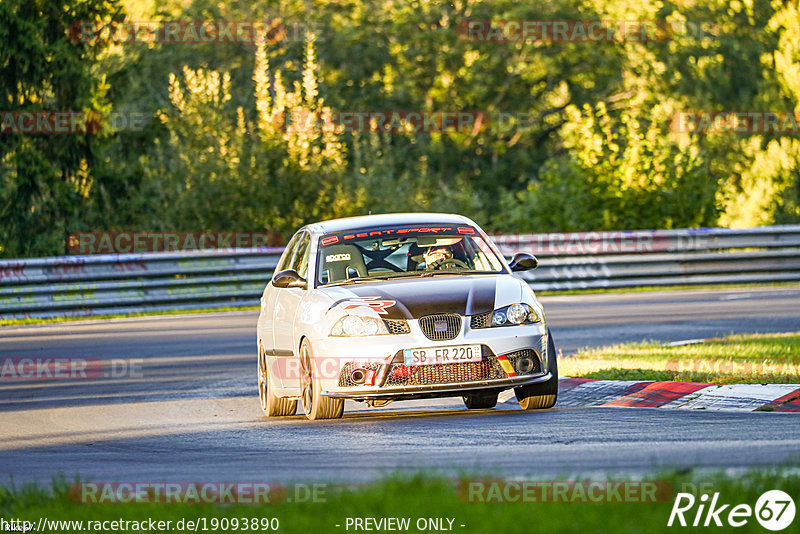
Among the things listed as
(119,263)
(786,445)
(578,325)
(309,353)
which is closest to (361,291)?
(309,353)

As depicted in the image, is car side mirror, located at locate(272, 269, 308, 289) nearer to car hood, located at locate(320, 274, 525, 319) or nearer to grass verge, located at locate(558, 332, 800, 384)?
car hood, located at locate(320, 274, 525, 319)

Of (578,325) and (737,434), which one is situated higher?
(737,434)

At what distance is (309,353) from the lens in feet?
37.6

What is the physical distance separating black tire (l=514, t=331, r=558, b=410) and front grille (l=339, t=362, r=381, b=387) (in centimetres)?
124

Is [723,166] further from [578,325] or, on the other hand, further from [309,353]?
[309,353]

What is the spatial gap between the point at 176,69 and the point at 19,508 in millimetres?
43574

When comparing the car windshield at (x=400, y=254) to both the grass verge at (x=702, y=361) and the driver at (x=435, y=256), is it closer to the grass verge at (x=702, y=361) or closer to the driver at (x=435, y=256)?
the driver at (x=435, y=256)

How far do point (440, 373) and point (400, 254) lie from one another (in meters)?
1.71

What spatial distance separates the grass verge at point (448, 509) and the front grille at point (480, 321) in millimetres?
3660

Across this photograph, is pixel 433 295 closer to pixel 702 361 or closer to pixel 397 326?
pixel 397 326

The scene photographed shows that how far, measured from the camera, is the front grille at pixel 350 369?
432 inches

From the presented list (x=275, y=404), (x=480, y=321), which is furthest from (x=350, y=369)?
(x=275, y=404)

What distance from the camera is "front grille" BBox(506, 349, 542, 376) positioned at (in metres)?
11.0

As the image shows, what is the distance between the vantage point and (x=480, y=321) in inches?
433
